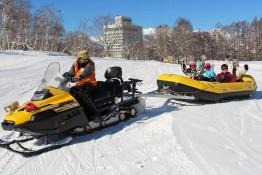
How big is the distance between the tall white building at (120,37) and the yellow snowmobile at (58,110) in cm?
5823

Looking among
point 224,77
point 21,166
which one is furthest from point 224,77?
point 21,166

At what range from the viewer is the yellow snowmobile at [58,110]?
668 cm

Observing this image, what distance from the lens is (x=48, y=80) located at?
7398mm

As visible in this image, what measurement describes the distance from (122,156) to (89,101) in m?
1.85

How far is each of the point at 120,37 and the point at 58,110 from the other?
240 feet

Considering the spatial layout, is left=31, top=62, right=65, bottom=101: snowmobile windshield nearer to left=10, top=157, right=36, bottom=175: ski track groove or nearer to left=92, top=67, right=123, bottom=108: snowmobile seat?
left=92, top=67, right=123, bottom=108: snowmobile seat

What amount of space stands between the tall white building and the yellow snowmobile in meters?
58.2

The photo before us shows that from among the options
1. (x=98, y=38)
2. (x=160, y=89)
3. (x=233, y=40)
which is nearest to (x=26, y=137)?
(x=160, y=89)

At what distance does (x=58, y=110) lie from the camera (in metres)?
7.03

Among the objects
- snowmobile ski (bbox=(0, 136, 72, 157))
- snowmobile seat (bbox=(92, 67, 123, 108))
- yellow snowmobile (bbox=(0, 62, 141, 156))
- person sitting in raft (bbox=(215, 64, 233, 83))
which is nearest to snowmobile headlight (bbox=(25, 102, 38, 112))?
yellow snowmobile (bbox=(0, 62, 141, 156))

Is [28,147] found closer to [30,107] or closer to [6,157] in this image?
[6,157]

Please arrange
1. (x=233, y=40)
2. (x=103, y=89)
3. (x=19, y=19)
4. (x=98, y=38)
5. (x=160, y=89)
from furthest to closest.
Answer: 1. (x=233, y=40)
2. (x=98, y=38)
3. (x=19, y=19)
4. (x=160, y=89)
5. (x=103, y=89)

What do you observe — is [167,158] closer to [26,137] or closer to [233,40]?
[26,137]

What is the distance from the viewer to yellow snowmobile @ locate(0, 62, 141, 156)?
21.9 ft
